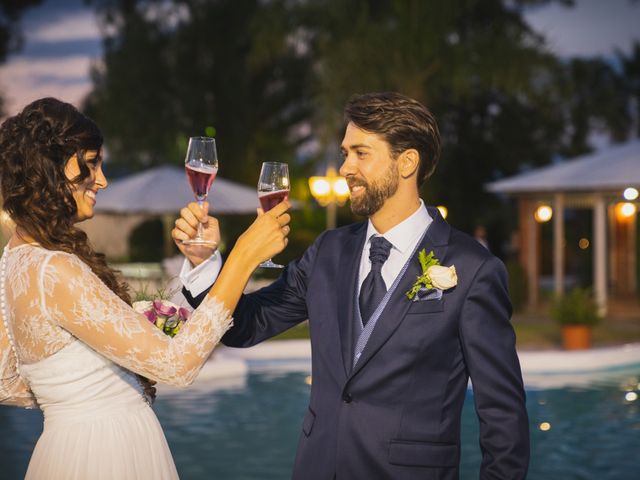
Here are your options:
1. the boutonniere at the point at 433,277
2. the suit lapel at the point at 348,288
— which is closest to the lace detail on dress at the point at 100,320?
the suit lapel at the point at 348,288

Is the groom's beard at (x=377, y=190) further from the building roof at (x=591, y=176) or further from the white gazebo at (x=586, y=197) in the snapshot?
the building roof at (x=591, y=176)

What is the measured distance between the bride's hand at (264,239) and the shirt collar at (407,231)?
20.8 inches

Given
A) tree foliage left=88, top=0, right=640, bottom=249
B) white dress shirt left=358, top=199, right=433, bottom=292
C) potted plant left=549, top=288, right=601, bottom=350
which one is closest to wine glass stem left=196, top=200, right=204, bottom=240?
white dress shirt left=358, top=199, right=433, bottom=292

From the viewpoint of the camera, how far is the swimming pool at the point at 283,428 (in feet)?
27.1

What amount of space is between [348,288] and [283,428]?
6.92 m

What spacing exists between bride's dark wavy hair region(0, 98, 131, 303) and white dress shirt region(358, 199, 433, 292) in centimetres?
97

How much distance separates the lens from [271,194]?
126 inches

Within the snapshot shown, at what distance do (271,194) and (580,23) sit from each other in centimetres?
6557

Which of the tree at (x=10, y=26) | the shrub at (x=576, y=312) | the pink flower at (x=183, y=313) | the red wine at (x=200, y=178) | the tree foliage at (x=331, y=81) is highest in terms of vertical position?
the tree at (x=10, y=26)

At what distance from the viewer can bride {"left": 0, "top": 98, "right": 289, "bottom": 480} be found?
2.73 m

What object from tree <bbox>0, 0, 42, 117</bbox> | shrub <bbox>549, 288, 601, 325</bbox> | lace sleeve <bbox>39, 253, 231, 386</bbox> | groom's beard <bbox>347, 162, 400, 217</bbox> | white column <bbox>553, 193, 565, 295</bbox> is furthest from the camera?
tree <bbox>0, 0, 42, 117</bbox>

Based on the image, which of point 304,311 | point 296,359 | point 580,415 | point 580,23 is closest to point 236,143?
point 296,359

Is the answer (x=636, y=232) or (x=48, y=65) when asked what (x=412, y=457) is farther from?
(x=48, y=65)

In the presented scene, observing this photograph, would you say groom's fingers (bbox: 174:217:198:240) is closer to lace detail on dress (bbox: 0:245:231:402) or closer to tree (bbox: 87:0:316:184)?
lace detail on dress (bbox: 0:245:231:402)
